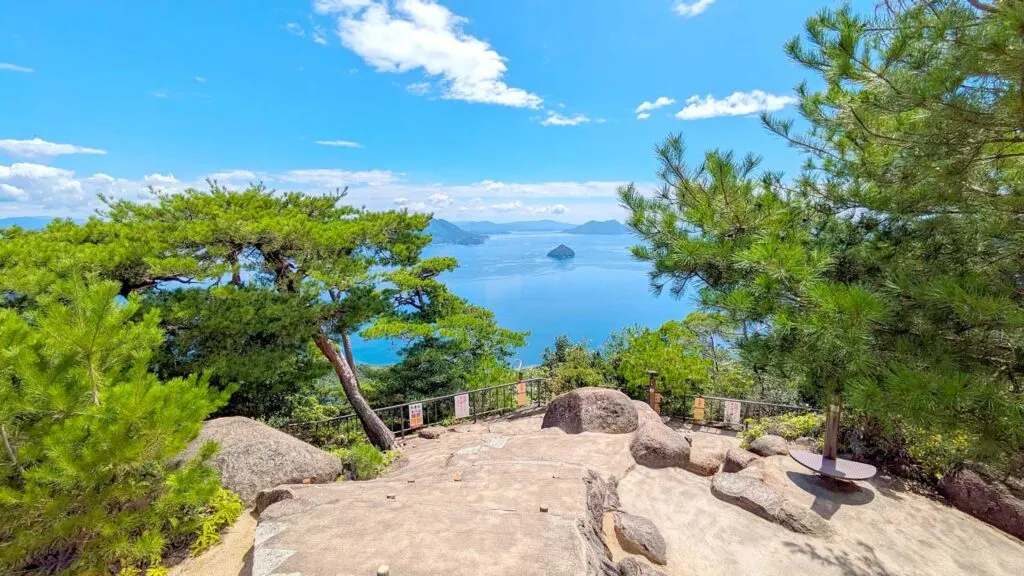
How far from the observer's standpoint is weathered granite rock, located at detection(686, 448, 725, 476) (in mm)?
6109

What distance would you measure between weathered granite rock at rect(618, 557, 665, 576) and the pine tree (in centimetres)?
198

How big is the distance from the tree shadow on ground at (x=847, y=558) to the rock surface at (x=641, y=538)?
154cm

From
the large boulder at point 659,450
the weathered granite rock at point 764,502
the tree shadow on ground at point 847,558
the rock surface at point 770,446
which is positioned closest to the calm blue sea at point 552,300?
the rock surface at point 770,446

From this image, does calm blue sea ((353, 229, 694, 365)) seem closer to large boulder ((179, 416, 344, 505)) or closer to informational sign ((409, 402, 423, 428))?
informational sign ((409, 402, 423, 428))

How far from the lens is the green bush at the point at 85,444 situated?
8.70ft

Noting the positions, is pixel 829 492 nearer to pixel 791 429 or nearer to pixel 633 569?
pixel 791 429

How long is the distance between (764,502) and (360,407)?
7.17 m

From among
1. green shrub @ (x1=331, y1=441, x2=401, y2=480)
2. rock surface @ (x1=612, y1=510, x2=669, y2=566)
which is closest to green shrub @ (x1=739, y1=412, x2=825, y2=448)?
rock surface @ (x1=612, y1=510, x2=669, y2=566)

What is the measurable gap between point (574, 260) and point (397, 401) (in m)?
179

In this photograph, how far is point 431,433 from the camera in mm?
8992

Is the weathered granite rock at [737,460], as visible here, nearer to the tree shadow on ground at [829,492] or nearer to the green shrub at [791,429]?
the tree shadow on ground at [829,492]

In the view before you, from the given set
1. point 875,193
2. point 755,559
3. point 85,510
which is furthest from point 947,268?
point 85,510

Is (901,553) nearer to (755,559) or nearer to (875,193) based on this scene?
(755,559)

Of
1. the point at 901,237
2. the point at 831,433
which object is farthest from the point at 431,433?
the point at 901,237
